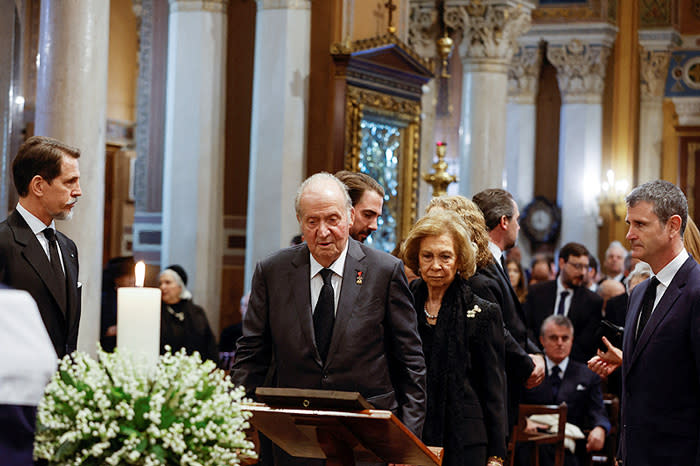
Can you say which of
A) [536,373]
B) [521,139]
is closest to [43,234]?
[536,373]

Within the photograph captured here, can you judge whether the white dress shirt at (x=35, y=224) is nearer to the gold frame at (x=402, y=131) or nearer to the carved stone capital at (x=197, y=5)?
the gold frame at (x=402, y=131)

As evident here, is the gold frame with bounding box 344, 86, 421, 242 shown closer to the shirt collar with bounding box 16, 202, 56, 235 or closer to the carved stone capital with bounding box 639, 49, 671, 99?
the shirt collar with bounding box 16, 202, 56, 235

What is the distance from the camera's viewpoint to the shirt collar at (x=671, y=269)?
170 inches

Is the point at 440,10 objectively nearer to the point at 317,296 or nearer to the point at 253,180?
the point at 253,180

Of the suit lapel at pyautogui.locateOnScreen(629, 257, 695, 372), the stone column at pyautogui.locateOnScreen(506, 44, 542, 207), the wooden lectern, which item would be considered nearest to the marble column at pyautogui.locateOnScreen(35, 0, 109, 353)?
the wooden lectern

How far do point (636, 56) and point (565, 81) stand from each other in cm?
226

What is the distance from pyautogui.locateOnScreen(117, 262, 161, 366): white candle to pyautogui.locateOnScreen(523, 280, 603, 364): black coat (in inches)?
246

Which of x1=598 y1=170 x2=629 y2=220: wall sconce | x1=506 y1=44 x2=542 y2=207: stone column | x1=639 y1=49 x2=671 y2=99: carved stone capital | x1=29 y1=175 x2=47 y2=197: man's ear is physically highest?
x1=639 y1=49 x2=671 y2=99: carved stone capital

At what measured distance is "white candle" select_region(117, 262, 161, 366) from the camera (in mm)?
2514

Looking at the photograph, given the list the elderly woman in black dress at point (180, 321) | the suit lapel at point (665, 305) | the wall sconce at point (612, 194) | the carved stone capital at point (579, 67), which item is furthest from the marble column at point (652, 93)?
the suit lapel at point (665, 305)

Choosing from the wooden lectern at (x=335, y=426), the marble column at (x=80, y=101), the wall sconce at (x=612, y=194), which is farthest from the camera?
the wall sconce at (x=612, y=194)

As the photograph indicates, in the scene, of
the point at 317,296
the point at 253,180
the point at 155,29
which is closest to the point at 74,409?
the point at 317,296

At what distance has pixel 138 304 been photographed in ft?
8.28

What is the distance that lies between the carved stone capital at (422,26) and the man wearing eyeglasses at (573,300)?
5.31 meters
